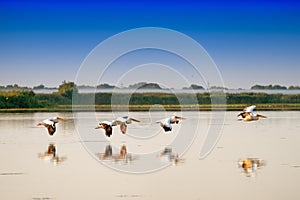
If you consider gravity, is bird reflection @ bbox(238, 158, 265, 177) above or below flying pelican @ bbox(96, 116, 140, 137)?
below

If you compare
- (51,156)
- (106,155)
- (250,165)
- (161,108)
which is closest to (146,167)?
(106,155)

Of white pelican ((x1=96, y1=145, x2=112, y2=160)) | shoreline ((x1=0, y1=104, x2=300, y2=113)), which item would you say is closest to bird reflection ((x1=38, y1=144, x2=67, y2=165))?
white pelican ((x1=96, y1=145, x2=112, y2=160))

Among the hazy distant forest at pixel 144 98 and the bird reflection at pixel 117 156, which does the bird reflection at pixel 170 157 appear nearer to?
the bird reflection at pixel 117 156

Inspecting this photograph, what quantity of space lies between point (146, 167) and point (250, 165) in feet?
6.88

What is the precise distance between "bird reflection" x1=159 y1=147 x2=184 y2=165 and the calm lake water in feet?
0.08

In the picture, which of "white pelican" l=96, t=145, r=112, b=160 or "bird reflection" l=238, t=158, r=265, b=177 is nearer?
"bird reflection" l=238, t=158, r=265, b=177

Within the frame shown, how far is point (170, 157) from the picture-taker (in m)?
14.3

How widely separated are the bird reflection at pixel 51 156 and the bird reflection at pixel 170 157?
7.35ft

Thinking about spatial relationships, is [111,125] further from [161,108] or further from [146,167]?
[161,108]

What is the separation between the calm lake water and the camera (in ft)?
33.2

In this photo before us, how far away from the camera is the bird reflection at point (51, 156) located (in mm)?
13609

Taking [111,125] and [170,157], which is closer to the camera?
[170,157]

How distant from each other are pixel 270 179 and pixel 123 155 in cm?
435

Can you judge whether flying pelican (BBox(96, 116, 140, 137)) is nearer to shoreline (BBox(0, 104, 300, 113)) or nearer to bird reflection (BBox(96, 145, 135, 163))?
bird reflection (BBox(96, 145, 135, 163))
